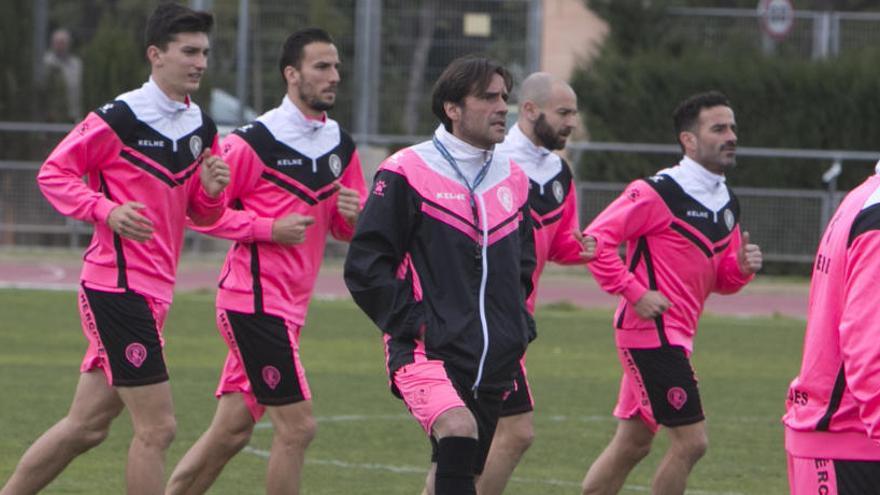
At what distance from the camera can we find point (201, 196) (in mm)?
8859

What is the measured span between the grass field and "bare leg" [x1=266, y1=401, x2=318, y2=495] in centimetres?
134

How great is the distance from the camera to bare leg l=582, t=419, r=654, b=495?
930cm

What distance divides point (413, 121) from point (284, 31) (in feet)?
7.94

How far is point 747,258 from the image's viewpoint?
944 cm

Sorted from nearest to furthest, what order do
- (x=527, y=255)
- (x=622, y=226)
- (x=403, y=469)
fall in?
(x=527, y=255) → (x=622, y=226) → (x=403, y=469)

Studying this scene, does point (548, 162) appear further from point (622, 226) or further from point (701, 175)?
point (701, 175)

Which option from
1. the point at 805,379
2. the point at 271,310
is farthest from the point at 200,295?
the point at 805,379

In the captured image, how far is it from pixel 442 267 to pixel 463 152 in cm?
50

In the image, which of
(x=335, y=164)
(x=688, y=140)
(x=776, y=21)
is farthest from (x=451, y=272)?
(x=776, y=21)

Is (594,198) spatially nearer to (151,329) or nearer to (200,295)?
(200,295)

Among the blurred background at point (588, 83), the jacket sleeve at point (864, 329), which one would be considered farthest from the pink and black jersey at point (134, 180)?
the blurred background at point (588, 83)

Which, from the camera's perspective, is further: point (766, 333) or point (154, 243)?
point (766, 333)

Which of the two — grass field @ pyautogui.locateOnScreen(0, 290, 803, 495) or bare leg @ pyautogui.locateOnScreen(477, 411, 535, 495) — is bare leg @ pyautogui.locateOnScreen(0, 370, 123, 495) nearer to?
grass field @ pyautogui.locateOnScreen(0, 290, 803, 495)

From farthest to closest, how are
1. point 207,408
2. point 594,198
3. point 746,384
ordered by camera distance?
point 594,198 < point 746,384 < point 207,408
